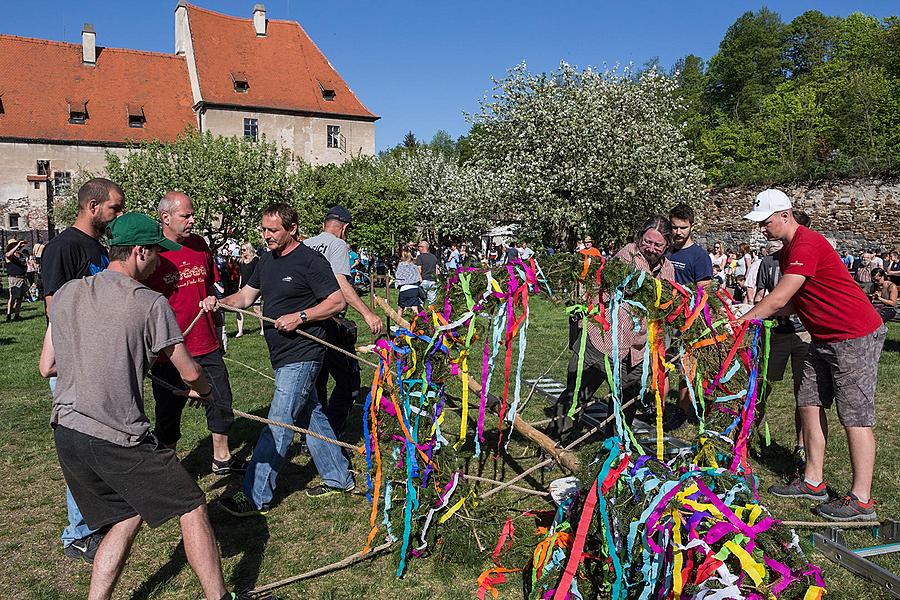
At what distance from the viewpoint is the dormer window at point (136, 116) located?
139ft

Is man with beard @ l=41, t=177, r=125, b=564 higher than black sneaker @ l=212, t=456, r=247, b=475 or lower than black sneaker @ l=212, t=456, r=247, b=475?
higher

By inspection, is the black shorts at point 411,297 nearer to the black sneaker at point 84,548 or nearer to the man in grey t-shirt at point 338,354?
the man in grey t-shirt at point 338,354

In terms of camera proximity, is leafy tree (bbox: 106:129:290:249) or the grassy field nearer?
the grassy field

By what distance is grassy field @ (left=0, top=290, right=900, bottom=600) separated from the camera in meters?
3.76

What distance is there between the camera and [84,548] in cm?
411

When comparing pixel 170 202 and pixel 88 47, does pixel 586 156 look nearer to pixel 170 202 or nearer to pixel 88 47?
pixel 170 202

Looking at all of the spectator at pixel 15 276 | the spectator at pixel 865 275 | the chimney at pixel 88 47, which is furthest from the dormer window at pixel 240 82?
the spectator at pixel 865 275

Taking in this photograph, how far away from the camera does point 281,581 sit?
3.70 meters

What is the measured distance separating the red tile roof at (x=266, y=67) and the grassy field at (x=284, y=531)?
4009 cm

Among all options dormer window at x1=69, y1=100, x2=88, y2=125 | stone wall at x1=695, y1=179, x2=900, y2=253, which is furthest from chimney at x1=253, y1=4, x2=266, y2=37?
stone wall at x1=695, y1=179, x2=900, y2=253

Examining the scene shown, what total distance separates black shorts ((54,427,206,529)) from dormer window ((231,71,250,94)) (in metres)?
44.8

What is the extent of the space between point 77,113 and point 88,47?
5239mm

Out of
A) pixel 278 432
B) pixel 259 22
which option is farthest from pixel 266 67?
pixel 278 432

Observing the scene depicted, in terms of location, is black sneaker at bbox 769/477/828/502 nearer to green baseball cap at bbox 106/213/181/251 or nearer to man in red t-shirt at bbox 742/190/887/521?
man in red t-shirt at bbox 742/190/887/521
